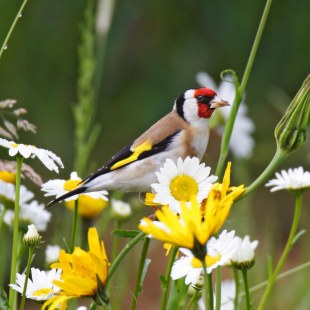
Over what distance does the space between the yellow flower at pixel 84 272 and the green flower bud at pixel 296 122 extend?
27cm

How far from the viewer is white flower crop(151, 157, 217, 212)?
0.91 m

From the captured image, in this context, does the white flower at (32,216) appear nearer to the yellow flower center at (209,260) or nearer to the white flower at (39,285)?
the white flower at (39,285)

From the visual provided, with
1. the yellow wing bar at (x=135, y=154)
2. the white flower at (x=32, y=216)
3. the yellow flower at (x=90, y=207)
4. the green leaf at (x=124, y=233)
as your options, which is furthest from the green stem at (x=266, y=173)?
the yellow flower at (x=90, y=207)

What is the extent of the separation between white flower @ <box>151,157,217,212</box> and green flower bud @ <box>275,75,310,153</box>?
4.2 inches

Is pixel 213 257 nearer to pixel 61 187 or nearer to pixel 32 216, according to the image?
pixel 61 187

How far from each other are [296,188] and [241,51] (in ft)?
8.76

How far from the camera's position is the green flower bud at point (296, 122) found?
971 mm

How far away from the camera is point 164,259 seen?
11.3 ft

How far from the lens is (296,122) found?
3.21ft

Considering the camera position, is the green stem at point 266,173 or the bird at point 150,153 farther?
the bird at point 150,153

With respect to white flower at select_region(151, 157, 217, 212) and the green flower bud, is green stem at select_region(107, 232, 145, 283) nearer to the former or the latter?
white flower at select_region(151, 157, 217, 212)

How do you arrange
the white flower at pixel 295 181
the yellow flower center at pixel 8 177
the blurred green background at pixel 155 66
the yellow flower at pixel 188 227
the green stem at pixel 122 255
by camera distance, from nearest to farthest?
1. the yellow flower at pixel 188 227
2. the green stem at pixel 122 255
3. the white flower at pixel 295 181
4. the yellow flower center at pixel 8 177
5. the blurred green background at pixel 155 66

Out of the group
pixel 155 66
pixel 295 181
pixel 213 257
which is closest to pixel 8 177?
pixel 295 181

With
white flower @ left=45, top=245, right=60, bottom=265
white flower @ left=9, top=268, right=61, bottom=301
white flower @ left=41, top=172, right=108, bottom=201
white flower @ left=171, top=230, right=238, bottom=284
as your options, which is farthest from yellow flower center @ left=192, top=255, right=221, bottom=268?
white flower @ left=45, top=245, right=60, bottom=265
